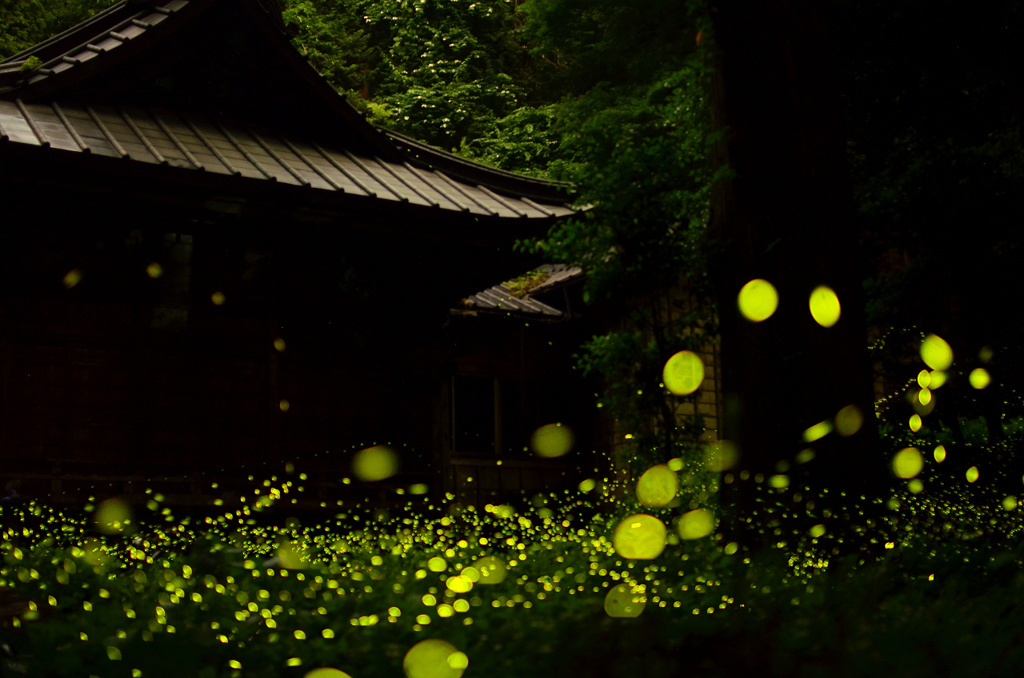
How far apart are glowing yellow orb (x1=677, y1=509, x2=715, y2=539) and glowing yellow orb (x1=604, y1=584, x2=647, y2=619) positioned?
2.28 m

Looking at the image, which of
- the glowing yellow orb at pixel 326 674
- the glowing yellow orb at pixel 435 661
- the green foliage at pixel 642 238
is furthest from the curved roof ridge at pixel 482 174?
the glowing yellow orb at pixel 326 674

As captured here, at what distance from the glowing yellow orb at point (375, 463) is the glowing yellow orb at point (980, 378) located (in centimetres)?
638

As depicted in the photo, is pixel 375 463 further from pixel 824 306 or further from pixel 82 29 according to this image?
pixel 82 29

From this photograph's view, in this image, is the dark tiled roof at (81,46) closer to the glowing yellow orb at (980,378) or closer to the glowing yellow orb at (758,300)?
the glowing yellow orb at (758,300)

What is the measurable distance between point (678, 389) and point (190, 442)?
15.2 feet

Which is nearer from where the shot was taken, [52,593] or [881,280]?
[52,593]

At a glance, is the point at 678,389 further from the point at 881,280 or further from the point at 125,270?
the point at 125,270

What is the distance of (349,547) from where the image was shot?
26.2 ft

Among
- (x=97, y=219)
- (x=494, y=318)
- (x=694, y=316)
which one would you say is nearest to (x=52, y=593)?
(x=97, y=219)

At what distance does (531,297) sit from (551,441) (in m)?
2.28

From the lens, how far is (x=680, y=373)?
8633mm

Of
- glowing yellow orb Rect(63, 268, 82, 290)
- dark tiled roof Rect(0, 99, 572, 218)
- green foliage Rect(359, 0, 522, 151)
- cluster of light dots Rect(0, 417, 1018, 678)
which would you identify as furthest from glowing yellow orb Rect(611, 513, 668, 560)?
green foliage Rect(359, 0, 522, 151)

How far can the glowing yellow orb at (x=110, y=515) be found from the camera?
815 centimetres

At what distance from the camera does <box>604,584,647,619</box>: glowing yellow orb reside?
4152 millimetres
